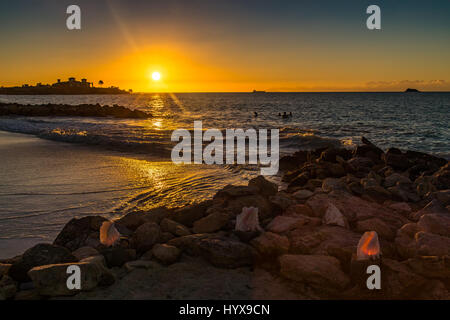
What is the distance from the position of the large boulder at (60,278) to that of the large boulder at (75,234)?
1000 mm

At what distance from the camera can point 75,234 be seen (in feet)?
14.0

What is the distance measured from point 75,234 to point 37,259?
83cm

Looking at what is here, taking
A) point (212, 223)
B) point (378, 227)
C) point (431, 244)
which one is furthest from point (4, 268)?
point (431, 244)

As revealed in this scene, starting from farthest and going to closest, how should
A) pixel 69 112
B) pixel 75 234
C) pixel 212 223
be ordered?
pixel 69 112 < pixel 212 223 < pixel 75 234

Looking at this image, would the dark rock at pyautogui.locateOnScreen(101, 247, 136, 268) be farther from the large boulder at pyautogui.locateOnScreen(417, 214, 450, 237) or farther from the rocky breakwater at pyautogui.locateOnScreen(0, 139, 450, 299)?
the large boulder at pyautogui.locateOnScreen(417, 214, 450, 237)

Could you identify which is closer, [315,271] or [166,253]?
[315,271]

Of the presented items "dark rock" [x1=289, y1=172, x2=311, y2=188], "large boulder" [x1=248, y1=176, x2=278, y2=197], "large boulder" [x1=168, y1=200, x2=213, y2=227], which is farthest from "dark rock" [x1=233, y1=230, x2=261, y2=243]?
"dark rock" [x1=289, y1=172, x2=311, y2=188]

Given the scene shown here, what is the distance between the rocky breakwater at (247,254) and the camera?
3115mm

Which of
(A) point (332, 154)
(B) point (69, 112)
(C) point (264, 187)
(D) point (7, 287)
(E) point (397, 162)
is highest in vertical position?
(B) point (69, 112)

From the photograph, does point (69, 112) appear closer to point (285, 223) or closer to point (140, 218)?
point (140, 218)

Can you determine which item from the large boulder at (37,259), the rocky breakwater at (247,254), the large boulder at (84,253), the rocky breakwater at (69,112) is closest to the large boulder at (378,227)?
the rocky breakwater at (247,254)

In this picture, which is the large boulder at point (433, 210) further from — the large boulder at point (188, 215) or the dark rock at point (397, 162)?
the dark rock at point (397, 162)
